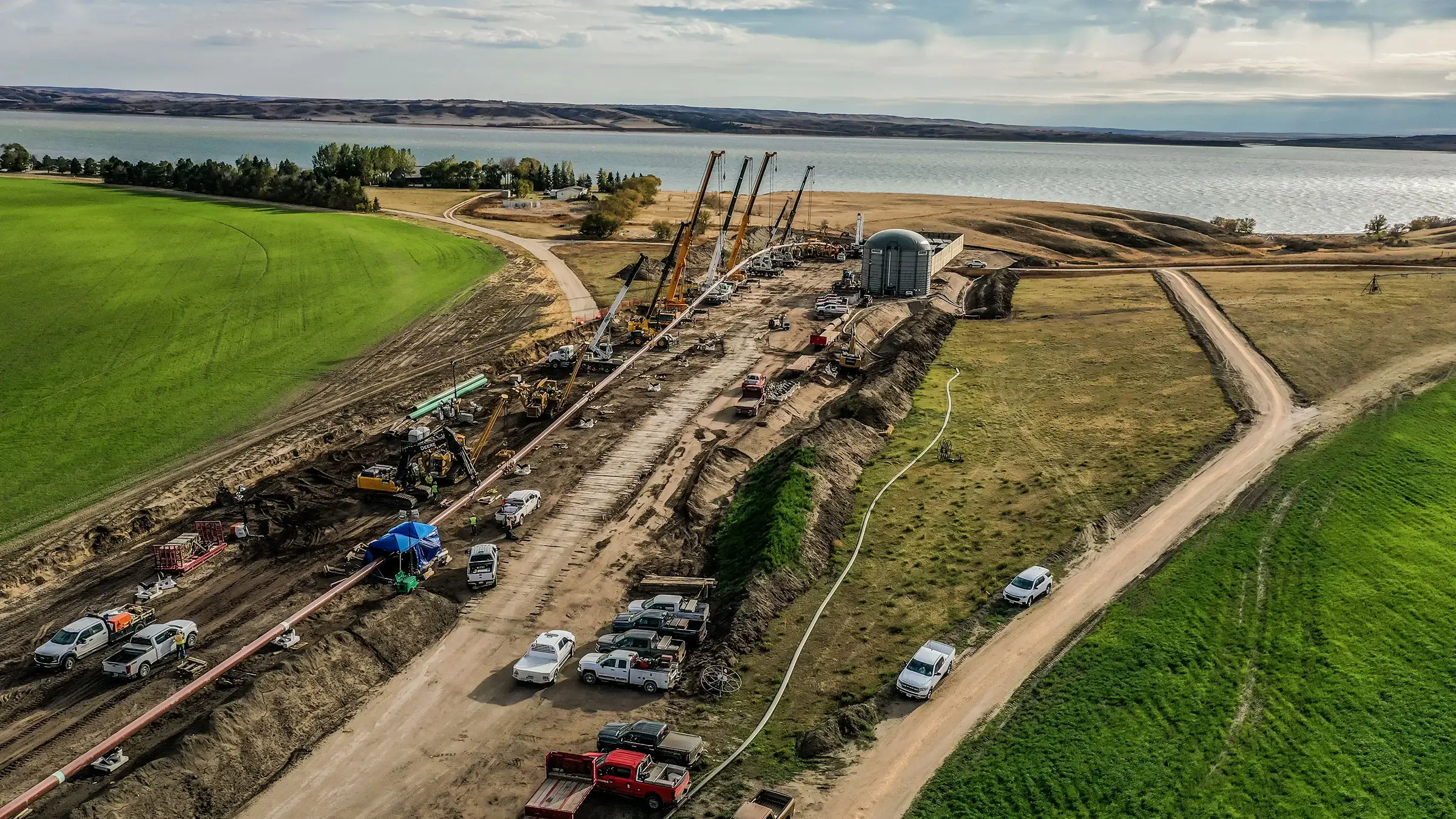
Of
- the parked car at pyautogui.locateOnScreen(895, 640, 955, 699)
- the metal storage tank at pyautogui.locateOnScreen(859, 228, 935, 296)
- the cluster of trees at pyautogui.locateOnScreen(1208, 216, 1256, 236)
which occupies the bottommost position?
the parked car at pyautogui.locateOnScreen(895, 640, 955, 699)

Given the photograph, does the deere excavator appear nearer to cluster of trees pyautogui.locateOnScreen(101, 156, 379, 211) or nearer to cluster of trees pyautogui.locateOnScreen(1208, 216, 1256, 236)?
A: cluster of trees pyautogui.locateOnScreen(101, 156, 379, 211)

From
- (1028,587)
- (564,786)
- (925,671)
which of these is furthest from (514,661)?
(1028,587)

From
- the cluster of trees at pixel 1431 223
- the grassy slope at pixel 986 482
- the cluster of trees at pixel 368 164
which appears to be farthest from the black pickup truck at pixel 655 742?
the cluster of trees at pixel 1431 223

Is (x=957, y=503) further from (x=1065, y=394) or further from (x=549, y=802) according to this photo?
(x=549, y=802)

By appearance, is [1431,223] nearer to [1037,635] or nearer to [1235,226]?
[1235,226]

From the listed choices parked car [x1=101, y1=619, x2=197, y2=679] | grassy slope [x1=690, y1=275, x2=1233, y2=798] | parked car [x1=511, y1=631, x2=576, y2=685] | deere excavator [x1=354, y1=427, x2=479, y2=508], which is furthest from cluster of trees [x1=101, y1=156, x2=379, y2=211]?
parked car [x1=511, y1=631, x2=576, y2=685]

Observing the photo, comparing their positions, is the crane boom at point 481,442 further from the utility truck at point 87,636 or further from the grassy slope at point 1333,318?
the grassy slope at point 1333,318

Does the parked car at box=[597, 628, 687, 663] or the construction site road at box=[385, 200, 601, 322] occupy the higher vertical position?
the construction site road at box=[385, 200, 601, 322]
